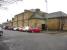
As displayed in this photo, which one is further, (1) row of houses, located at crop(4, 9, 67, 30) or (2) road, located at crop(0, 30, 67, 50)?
(1) row of houses, located at crop(4, 9, 67, 30)

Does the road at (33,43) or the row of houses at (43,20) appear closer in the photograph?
the road at (33,43)

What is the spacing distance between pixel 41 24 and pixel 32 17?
6.50 meters

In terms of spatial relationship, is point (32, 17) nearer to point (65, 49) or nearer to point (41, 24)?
point (41, 24)

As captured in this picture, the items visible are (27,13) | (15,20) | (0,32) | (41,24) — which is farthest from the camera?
(15,20)

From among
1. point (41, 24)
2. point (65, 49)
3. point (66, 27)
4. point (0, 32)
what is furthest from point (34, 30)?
point (65, 49)

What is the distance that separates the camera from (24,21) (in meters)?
89.0

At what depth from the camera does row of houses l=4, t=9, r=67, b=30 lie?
6172 cm

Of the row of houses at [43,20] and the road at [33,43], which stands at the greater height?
the row of houses at [43,20]

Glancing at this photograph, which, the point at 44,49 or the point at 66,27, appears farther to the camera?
the point at 66,27

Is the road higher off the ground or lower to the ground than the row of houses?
lower

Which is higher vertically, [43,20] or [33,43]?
Answer: [43,20]

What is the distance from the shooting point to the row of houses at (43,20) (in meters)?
61.7

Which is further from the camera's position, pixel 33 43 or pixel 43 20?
pixel 43 20

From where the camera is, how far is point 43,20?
3029 inches
